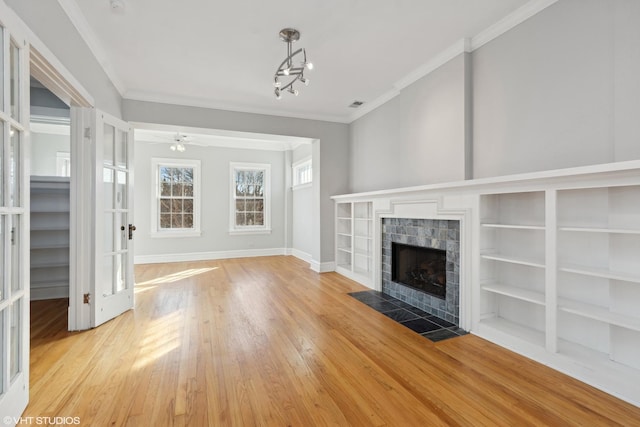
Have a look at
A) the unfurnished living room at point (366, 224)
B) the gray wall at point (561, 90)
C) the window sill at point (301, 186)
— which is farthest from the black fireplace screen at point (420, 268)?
the window sill at point (301, 186)

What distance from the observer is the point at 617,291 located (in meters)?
1.98

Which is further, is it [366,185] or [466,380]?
[366,185]

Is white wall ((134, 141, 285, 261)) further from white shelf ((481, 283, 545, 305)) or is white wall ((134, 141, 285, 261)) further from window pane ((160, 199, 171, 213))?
white shelf ((481, 283, 545, 305))

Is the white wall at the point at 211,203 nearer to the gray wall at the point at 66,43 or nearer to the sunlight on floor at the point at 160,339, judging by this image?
the gray wall at the point at 66,43

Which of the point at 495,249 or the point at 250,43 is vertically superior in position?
the point at 250,43

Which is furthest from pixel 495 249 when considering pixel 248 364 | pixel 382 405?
pixel 248 364

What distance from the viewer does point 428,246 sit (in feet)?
11.0

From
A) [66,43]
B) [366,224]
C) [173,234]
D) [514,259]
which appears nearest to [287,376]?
[514,259]

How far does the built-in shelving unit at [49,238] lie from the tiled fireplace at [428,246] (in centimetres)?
441

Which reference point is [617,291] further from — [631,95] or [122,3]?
[122,3]

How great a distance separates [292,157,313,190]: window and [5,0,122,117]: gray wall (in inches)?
154

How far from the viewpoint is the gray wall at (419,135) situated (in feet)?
10.3

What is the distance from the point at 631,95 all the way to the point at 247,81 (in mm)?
3753

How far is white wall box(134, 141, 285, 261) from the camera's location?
6.48 meters
